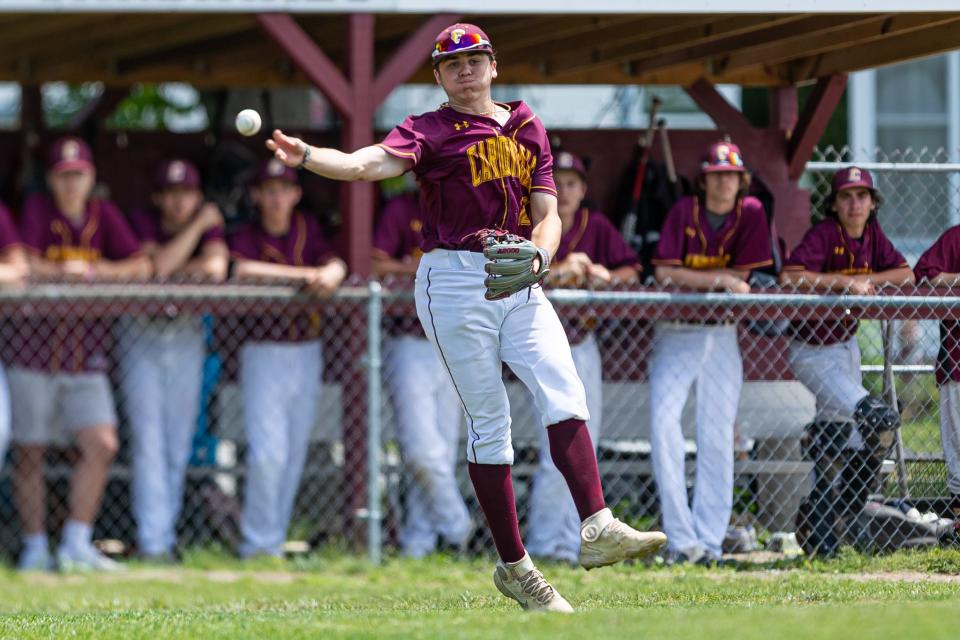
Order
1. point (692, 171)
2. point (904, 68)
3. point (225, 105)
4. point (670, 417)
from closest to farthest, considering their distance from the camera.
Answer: point (670, 417) → point (692, 171) → point (225, 105) → point (904, 68)

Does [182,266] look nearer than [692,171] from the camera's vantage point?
Yes

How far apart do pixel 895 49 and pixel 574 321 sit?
2791 mm

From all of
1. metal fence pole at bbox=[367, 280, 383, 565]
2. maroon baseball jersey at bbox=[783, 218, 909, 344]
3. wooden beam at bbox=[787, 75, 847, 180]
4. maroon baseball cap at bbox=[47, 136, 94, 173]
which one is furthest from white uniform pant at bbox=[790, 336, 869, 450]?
maroon baseball cap at bbox=[47, 136, 94, 173]

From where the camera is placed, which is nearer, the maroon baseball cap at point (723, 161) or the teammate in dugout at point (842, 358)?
the teammate in dugout at point (842, 358)

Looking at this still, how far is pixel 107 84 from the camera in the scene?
10508 millimetres

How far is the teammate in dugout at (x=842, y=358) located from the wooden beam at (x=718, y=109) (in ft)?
5.45

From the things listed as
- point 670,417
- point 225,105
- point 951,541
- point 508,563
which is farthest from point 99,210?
point 951,541

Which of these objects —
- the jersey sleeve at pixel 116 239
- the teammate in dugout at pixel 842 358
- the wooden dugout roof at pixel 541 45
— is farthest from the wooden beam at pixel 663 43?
the jersey sleeve at pixel 116 239

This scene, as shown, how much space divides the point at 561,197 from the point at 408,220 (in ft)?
3.35

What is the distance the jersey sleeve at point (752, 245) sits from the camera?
26.5ft

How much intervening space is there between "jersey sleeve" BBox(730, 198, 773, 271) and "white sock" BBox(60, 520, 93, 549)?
415cm

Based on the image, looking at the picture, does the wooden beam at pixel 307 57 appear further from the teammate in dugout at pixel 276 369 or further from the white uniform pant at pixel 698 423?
the white uniform pant at pixel 698 423

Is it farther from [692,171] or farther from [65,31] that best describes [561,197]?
[65,31]

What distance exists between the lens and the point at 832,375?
7.79 m
